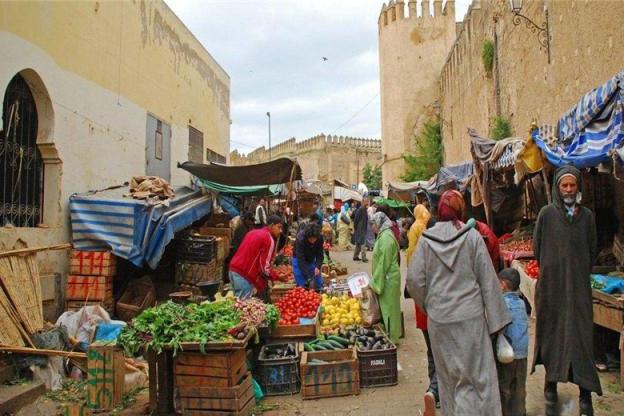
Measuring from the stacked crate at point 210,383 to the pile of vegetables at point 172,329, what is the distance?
0.49ft

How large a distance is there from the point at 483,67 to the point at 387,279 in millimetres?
13338

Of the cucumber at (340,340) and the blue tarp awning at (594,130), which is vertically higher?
the blue tarp awning at (594,130)

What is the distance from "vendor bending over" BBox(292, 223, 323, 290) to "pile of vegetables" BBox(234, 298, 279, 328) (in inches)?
72.0

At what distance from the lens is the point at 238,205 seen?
12367 millimetres

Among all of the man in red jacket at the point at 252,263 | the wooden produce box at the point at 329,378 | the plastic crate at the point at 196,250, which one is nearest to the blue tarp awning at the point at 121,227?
the plastic crate at the point at 196,250

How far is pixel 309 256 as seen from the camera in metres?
7.54

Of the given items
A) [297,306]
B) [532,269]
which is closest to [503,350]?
[297,306]

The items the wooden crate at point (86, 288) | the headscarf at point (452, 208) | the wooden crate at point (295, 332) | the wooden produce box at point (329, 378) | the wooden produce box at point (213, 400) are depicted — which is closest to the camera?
the headscarf at point (452, 208)

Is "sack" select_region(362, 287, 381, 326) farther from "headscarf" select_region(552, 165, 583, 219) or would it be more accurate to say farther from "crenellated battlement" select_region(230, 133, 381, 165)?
"crenellated battlement" select_region(230, 133, 381, 165)

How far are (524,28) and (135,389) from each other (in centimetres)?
1228

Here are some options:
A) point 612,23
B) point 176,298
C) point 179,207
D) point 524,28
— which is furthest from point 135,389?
point 524,28

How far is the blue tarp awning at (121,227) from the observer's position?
7281 mm

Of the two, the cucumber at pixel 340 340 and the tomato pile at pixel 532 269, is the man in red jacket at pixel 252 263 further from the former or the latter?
the tomato pile at pixel 532 269

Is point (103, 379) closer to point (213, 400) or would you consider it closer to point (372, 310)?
point (213, 400)
